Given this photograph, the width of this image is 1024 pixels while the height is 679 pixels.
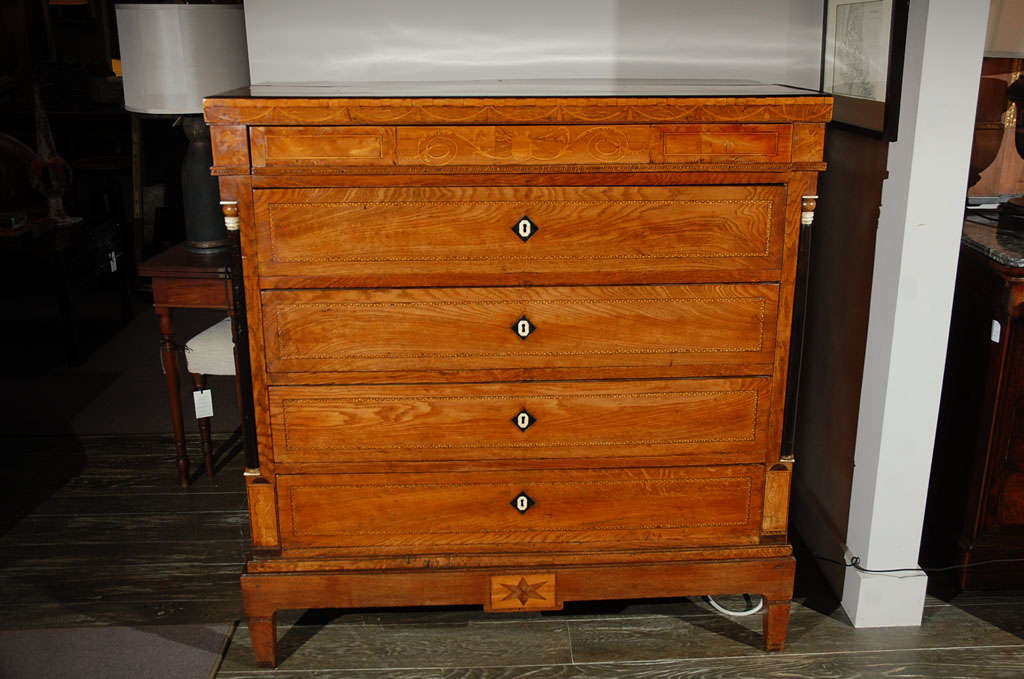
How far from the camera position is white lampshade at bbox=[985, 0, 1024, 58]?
2.46m

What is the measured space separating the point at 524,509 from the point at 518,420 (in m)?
0.23

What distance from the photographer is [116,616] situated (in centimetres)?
247

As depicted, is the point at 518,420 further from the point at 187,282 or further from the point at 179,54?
the point at 179,54

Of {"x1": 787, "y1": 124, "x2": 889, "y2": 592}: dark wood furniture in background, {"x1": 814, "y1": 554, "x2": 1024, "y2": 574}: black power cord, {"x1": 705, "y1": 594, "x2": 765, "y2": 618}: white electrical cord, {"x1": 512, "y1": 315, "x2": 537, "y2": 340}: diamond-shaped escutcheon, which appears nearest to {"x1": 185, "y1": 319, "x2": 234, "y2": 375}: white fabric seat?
{"x1": 512, "y1": 315, "x2": 537, "y2": 340}: diamond-shaped escutcheon

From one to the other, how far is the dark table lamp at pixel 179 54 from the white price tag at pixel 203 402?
91 centimetres

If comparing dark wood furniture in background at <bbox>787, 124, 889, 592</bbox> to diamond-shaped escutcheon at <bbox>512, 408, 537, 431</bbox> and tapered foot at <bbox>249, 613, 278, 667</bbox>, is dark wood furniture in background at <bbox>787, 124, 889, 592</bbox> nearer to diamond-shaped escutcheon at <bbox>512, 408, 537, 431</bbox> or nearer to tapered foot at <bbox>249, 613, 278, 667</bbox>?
diamond-shaped escutcheon at <bbox>512, 408, 537, 431</bbox>

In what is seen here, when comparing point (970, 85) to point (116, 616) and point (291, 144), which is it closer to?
point (291, 144)

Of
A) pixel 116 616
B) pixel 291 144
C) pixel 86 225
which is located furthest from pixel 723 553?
pixel 86 225

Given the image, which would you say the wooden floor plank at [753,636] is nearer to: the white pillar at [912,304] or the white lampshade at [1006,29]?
the white pillar at [912,304]

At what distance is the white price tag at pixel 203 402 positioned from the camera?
3109 millimetres

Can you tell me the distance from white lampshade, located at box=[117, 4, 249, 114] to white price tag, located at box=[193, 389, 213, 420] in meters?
0.92

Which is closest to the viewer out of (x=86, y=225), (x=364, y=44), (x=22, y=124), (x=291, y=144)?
(x=291, y=144)

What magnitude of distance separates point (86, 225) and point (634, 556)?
3668mm

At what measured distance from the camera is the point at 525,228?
1998mm
